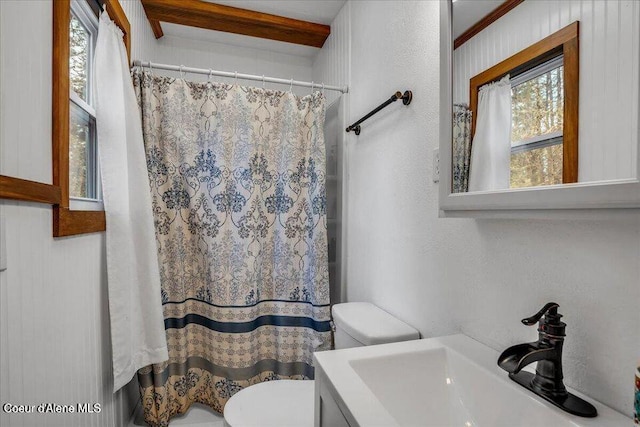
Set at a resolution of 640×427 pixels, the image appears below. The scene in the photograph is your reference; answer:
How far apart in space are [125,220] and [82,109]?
47 cm

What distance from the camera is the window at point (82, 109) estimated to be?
120cm

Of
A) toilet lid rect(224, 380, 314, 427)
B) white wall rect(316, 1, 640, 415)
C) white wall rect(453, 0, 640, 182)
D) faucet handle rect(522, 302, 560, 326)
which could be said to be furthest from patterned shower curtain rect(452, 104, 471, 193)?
toilet lid rect(224, 380, 314, 427)

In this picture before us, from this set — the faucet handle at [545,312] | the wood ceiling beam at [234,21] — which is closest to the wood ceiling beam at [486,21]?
the faucet handle at [545,312]

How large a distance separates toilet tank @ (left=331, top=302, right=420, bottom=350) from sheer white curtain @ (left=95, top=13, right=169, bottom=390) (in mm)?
851

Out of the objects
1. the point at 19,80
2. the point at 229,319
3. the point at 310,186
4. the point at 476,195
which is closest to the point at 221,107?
the point at 310,186

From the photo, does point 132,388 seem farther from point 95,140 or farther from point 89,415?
point 95,140

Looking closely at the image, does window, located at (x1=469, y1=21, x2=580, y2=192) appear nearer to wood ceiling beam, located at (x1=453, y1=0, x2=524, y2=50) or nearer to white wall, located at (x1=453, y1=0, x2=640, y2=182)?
white wall, located at (x1=453, y1=0, x2=640, y2=182)

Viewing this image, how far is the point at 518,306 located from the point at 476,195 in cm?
30

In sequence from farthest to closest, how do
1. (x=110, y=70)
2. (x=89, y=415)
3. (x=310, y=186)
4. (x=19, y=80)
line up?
(x=310, y=186) < (x=110, y=70) < (x=89, y=415) < (x=19, y=80)

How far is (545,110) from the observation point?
0.67 metres

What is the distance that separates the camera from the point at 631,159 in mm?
520

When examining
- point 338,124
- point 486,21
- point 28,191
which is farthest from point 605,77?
point 338,124

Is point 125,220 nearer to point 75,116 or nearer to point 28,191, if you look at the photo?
point 75,116

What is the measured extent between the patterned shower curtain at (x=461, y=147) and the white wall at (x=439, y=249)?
0.43ft
